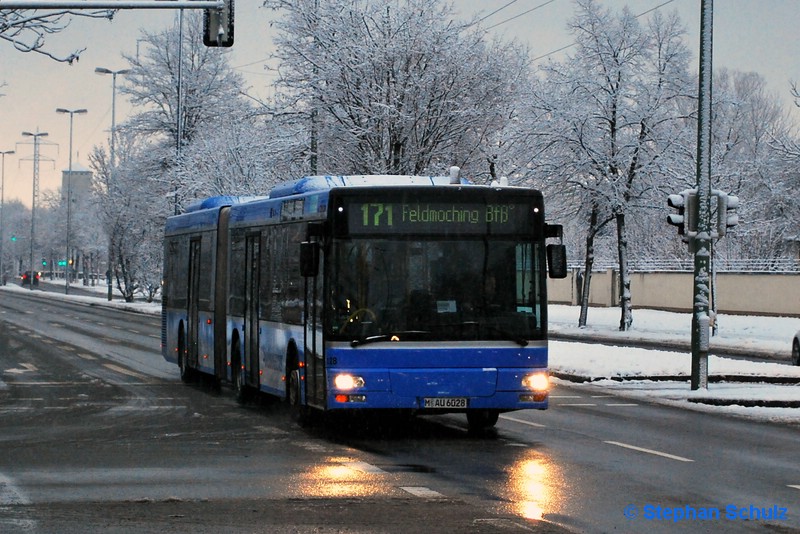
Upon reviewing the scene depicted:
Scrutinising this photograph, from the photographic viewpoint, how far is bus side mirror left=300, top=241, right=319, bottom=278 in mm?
16016

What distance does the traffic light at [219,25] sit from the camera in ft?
63.0

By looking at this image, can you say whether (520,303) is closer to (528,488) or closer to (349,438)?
(349,438)

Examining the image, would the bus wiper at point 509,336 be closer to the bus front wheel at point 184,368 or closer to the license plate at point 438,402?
the license plate at point 438,402

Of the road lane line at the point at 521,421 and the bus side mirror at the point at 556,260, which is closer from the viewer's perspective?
the bus side mirror at the point at 556,260

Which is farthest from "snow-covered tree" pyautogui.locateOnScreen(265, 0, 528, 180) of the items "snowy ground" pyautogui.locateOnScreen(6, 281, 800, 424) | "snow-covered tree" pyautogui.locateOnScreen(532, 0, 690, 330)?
"snowy ground" pyautogui.locateOnScreen(6, 281, 800, 424)

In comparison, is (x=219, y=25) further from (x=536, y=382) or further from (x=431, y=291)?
Answer: (x=536, y=382)

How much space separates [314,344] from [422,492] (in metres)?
5.04

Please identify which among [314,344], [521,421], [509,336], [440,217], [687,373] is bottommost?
[521,421]

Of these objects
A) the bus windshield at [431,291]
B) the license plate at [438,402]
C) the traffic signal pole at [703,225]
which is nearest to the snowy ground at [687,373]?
the traffic signal pole at [703,225]

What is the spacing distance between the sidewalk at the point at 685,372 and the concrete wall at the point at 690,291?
355 inches

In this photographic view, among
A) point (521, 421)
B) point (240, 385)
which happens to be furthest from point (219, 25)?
point (521, 421)

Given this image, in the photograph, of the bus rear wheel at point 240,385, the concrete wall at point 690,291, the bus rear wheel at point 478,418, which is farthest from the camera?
the concrete wall at point 690,291

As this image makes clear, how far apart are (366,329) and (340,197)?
1.54 m

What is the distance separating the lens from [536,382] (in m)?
16.1
